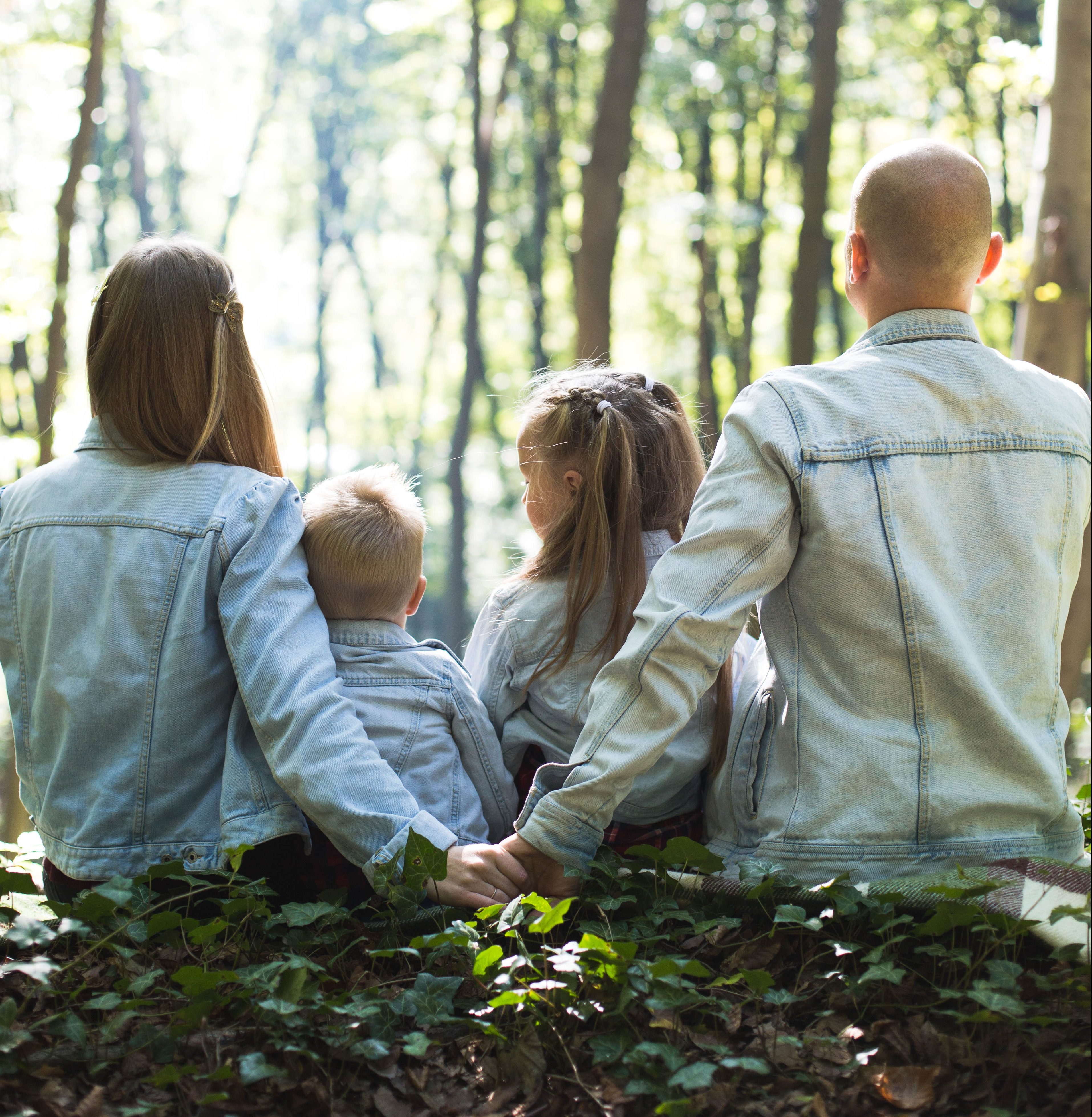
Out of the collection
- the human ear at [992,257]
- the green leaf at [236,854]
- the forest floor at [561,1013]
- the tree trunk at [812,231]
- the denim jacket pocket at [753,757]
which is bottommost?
the forest floor at [561,1013]

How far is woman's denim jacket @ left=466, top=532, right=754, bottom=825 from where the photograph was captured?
2.88 meters

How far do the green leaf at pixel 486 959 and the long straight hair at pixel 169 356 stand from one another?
152cm

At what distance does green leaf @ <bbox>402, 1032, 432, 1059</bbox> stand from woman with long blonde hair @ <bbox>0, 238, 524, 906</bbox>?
521 mm

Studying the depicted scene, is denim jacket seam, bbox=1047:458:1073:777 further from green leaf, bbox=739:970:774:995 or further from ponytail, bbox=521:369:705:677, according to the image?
ponytail, bbox=521:369:705:677

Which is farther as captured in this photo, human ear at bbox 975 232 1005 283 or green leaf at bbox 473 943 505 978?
human ear at bbox 975 232 1005 283

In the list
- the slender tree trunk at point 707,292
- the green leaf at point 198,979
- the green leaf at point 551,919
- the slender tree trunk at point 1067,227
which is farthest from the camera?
the slender tree trunk at point 707,292

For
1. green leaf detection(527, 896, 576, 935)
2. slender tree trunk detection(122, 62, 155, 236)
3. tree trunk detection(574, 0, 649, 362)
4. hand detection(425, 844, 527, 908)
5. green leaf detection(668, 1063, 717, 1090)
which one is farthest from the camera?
slender tree trunk detection(122, 62, 155, 236)

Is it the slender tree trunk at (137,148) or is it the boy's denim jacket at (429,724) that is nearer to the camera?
the boy's denim jacket at (429,724)

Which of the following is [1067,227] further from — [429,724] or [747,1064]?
[747,1064]

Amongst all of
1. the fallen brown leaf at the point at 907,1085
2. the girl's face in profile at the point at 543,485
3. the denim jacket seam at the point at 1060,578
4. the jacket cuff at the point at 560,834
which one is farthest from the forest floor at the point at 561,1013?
Answer: the girl's face in profile at the point at 543,485

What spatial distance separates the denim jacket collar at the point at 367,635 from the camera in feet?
9.80

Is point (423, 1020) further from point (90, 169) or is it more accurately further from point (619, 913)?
point (90, 169)

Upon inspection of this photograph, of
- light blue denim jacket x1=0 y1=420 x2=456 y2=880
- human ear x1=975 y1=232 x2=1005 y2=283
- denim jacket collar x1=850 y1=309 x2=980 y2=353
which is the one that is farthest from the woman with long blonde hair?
human ear x1=975 y1=232 x2=1005 y2=283

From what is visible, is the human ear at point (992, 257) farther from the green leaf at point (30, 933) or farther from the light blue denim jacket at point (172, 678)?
the green leaf at point (30, 933)
